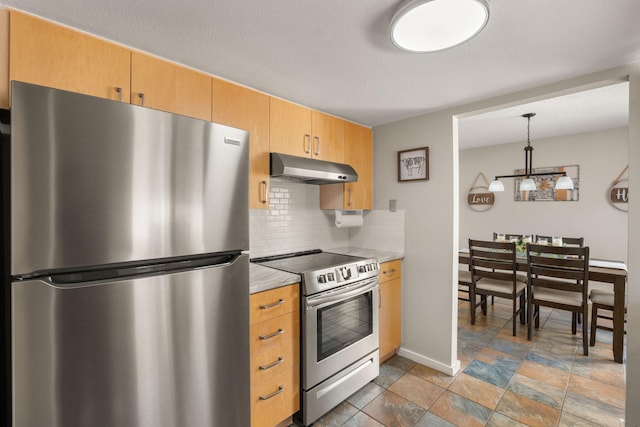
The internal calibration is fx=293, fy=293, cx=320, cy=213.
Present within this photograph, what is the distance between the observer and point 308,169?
2162 millimetres

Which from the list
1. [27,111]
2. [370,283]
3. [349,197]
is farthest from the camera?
[349,197]

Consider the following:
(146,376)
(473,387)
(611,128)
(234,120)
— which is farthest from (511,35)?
(611,128)

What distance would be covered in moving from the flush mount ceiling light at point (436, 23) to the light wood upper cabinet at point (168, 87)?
3.62 feet

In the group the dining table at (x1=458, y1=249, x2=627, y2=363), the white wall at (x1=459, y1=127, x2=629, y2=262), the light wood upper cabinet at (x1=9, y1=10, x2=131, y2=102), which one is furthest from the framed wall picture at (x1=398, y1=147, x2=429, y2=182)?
the white wall at (x1=459, y1=127, x2=629, y2=262)

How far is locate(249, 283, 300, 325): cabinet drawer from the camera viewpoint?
64.8 inches

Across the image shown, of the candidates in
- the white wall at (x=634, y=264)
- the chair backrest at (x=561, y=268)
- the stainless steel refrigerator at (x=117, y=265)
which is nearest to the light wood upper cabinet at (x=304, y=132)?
the stainless steel refrigerator at (x=117, y=265)

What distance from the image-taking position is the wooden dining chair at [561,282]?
2.74 m

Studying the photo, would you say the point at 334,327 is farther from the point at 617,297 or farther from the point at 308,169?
the point at 617,297

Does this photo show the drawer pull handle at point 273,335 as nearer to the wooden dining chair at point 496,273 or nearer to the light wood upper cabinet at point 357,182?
the light wood upper cabinet at point 357,182

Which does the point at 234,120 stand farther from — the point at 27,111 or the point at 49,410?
the point at 49,410

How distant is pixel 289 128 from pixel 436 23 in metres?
1.23

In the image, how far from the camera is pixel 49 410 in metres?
0.96

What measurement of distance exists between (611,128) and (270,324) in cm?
461

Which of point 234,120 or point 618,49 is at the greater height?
point 618,49
